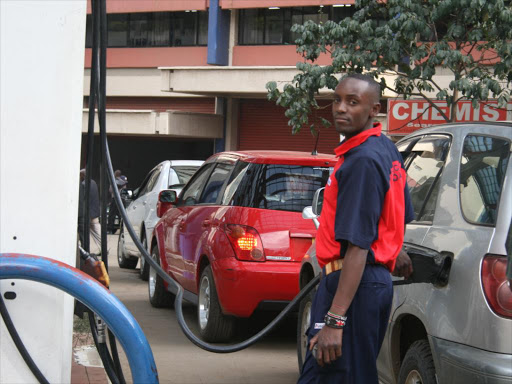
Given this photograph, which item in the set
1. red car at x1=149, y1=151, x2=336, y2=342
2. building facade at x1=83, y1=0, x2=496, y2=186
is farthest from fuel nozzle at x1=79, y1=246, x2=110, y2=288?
building facade at x1=83, y1=0, x2=496, y2=186

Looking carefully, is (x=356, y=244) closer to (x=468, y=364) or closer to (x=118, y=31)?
(x=468, y=364)

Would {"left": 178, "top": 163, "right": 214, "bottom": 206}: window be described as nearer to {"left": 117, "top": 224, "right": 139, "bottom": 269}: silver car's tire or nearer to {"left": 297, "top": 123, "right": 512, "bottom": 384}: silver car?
{"left": 297, "top": 123, "right": 512, "bottom": 384}: silver car

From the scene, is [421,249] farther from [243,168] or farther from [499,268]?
[243,168]

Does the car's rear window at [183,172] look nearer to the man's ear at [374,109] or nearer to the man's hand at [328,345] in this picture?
the man's ear at [374,109]

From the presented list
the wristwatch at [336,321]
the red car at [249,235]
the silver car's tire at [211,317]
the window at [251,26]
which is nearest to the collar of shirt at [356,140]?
the wristwatch at [336,321]

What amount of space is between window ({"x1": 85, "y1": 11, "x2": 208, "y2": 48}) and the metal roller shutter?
3.41 m

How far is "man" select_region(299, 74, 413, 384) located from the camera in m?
3.35

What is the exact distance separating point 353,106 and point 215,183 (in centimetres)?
556

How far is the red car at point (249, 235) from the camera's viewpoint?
305 inches

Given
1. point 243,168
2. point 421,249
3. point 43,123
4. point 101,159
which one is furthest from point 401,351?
point 243,168

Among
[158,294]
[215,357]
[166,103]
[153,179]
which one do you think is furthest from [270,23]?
[215,357]

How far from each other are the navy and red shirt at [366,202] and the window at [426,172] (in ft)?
4.41

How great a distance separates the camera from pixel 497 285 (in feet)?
13.0

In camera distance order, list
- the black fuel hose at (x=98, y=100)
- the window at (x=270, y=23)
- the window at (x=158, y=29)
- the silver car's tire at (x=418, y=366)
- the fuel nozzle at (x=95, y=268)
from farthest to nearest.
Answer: the window at (x=158, y=29)
the window at (x=270, y=23)
the silver car's tire at (x=418, y=366)
the black fuel hose at (x=98, y=100)
the fuel nozzle at (x=95, y=268)
